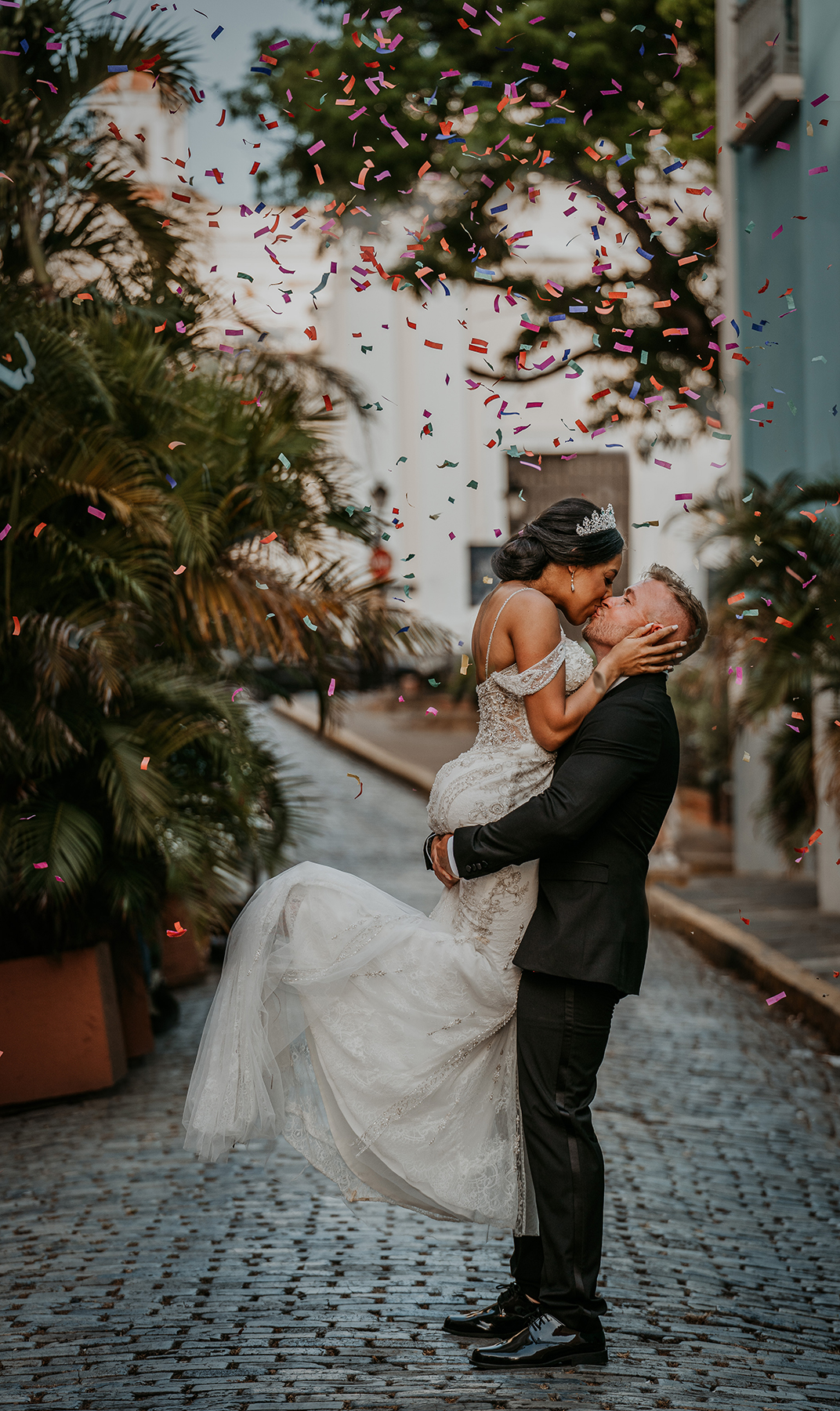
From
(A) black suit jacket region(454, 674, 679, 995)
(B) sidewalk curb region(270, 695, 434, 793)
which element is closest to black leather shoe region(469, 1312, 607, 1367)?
(A) black suit jacket region(454, 674, 679, 995)

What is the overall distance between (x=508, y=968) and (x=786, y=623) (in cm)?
565

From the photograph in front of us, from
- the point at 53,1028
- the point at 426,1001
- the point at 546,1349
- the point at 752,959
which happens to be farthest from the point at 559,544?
the point at 752,959

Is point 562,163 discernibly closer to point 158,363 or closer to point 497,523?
point 158,363

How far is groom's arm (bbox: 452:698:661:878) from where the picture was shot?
370 cm

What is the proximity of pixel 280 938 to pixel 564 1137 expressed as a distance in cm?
94

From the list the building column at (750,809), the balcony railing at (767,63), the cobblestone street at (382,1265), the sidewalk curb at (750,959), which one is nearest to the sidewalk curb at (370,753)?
the building column at (750,809)

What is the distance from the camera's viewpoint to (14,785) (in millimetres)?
6770

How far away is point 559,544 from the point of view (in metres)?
3.90

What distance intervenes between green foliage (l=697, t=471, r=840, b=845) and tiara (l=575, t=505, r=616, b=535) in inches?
210

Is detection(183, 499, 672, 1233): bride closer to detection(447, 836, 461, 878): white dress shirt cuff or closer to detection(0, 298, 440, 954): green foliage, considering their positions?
detection(447, 836, 461, 878): white dress shirt cuff

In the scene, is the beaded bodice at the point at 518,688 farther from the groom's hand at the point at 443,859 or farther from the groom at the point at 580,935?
the groom's hand at the point at 443,859

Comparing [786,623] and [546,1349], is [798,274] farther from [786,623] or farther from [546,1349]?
[546,1349]

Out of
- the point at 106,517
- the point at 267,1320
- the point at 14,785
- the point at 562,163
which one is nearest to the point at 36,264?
the point at 106,517

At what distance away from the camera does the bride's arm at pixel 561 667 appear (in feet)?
12.5
